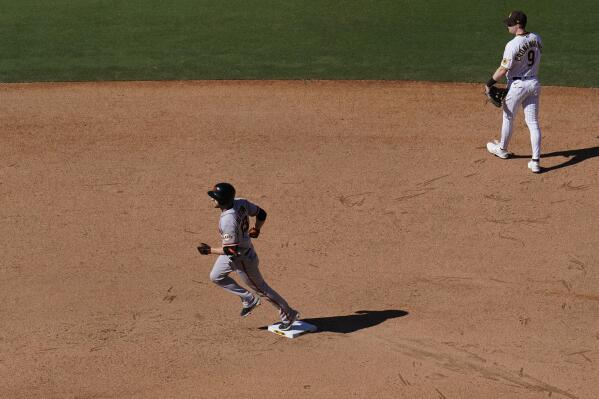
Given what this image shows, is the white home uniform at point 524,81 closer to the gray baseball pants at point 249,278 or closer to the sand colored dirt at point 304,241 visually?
the sand colored dirt at point 304,241

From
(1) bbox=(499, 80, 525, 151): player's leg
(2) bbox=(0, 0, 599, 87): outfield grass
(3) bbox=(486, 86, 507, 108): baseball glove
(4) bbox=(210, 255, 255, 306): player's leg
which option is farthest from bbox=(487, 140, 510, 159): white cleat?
(4) bbox=(210, 255, 255, 306): player's leg

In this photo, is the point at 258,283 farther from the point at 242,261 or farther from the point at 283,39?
the point at 283,39

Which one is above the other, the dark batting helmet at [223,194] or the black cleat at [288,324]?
the dark batting helmet at [223,194]

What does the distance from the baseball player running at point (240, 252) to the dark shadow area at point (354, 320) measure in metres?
0.34

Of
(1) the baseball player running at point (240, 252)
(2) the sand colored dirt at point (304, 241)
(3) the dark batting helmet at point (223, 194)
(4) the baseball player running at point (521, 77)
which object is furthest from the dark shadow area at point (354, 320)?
(4) the baseball player running at point (521, 77)

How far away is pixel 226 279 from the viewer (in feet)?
29.1

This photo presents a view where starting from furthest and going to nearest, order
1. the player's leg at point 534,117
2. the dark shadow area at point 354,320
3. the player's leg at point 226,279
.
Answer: the player's leg at point 534,117
the dark shadow area at point 354,320
the player's leg at point 226,279

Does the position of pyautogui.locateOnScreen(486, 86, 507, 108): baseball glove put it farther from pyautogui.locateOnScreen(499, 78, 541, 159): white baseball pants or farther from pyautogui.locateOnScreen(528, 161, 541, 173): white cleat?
pyautogui.locateOnScreen(528, 161, 541, 173): white cleat

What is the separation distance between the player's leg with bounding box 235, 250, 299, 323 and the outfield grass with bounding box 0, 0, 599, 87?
718 centimetres

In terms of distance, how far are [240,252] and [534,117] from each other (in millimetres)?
5270

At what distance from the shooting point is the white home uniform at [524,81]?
1155 cm

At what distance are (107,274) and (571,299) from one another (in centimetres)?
508

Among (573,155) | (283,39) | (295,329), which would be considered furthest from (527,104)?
(283,39)

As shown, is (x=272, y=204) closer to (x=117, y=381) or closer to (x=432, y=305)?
(x=432, y=305)
